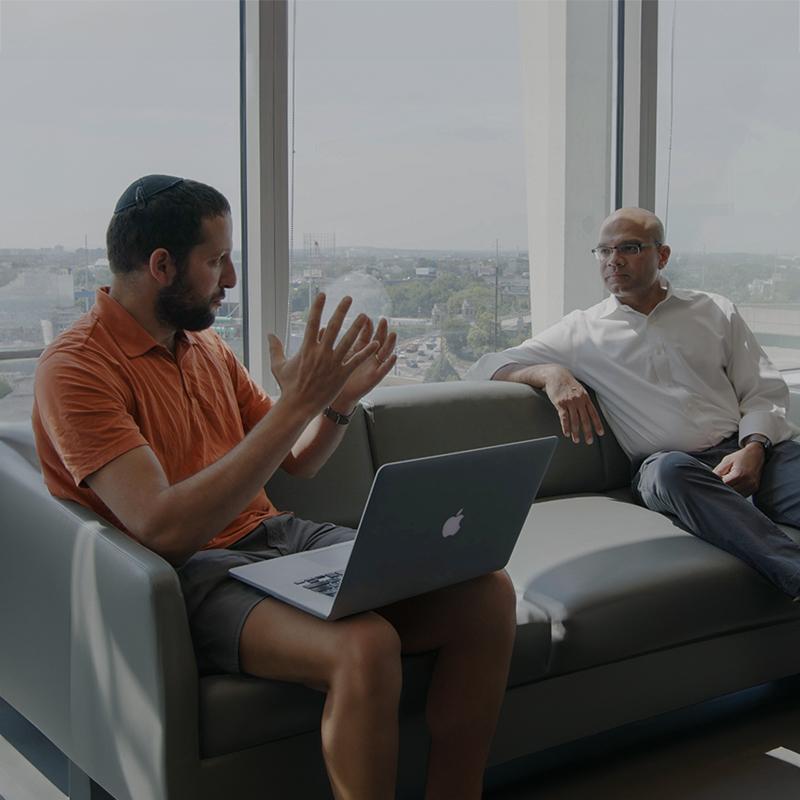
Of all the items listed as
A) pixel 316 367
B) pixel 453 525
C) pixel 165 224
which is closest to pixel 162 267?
pixel 165 224

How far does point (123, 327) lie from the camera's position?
6.88 ft

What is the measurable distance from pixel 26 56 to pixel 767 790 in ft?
8.38

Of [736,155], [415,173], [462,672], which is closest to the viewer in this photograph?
[462,672]

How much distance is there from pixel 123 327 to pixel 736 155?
119 inches

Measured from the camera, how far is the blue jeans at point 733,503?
103 inches

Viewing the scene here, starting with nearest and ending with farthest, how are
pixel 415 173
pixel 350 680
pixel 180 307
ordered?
pixel 350 680
pixel 180 307
pixel 415 173

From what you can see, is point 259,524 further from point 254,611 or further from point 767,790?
point 767,790

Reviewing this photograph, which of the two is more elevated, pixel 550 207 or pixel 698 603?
pixel 550 207

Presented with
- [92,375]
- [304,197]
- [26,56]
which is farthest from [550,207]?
[92,375]

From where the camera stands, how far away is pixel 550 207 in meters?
4.11

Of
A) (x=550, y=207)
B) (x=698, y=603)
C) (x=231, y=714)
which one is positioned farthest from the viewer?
(x=550, y=207)

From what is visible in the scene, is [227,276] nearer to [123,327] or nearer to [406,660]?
[123,327]

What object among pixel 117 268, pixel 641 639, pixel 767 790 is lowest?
pixel 767 790

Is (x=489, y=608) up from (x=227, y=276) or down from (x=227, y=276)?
down
